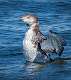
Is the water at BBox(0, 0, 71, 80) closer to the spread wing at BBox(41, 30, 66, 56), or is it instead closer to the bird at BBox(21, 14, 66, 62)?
the bird at BBox(21, 14, 66, 62)

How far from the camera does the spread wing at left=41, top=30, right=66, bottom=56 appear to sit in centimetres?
1320

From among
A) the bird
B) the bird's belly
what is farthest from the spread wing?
the bird's belly

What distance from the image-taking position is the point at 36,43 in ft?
43.2

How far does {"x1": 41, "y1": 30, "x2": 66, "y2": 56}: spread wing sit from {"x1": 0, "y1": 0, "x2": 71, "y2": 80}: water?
326 mm

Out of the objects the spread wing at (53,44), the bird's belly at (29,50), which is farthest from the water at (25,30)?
the spread wing at (53,44)

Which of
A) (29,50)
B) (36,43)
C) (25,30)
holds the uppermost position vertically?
(36,43)

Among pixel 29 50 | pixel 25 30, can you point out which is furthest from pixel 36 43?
pixel 25 30

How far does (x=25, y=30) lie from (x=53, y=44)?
265 cm

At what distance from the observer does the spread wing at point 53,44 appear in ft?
43.3

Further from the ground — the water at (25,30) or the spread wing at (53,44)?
the spread wing at (53,44)

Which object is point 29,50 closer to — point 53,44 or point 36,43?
point 36,43

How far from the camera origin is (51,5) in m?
19.2

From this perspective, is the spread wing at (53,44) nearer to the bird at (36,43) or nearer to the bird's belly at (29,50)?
the bird at (36,43)

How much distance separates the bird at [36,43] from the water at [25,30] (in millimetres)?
205
